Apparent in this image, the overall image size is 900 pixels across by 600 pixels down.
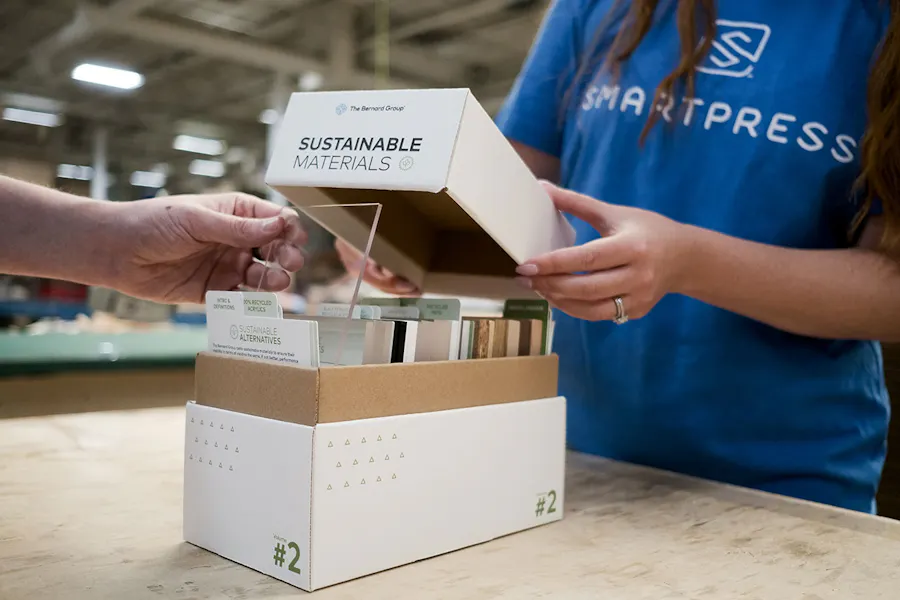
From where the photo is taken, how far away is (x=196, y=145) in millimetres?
4867

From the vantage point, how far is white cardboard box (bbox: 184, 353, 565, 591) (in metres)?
0.59

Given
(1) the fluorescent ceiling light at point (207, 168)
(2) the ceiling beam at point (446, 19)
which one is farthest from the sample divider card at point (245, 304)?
(2) the ceiling beam at point (446, 19)

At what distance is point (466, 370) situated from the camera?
0.70m

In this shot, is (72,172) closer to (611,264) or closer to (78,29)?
(78,29)

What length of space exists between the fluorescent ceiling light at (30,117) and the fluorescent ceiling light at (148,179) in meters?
0.43

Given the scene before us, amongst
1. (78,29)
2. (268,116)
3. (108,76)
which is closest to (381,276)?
(78,29)

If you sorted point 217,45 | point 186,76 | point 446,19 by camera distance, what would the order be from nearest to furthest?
point 186,76
point 217,45
point 446,19

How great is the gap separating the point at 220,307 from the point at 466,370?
23 centimetres

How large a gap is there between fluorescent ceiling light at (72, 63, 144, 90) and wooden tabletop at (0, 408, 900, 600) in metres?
3.05

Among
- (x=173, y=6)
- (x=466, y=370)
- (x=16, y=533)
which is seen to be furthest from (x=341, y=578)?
(x=173, y=6)

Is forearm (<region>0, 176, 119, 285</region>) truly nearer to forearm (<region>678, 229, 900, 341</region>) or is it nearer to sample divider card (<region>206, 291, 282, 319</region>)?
sample divider card (<region>206, 291, 282, 319</region>)

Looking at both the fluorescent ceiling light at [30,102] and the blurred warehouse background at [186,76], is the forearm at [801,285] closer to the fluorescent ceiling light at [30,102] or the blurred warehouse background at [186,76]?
the blurred warehouse background at [186,76]

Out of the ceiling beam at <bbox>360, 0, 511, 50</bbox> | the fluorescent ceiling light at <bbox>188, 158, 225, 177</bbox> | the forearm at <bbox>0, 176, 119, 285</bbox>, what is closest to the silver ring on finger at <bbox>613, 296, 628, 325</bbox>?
the forearm at <bbox>0, 176, 119, 285</bbox>

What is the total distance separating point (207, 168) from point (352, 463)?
14.9 feet
